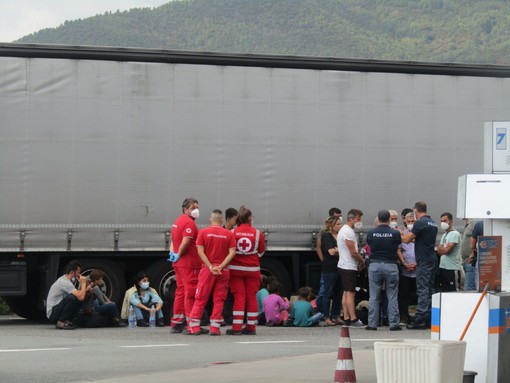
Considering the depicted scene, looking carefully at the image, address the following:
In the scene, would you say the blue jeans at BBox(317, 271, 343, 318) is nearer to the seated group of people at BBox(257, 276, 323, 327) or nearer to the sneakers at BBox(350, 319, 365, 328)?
the seated group of people at BBox(257, 276, 323, 327)

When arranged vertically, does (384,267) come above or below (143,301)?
above

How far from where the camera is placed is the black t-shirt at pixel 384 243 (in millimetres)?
18797

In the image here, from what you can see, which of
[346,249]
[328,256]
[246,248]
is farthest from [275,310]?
[246,248]

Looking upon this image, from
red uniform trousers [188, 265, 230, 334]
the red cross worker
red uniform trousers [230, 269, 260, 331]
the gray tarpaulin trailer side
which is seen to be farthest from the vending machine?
the gray tarpaulin trailer side

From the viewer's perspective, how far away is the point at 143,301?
19.7 metres

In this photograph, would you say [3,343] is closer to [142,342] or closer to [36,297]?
[142,342]

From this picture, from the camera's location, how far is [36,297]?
20.9 metres

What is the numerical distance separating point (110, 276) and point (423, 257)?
5223 mm

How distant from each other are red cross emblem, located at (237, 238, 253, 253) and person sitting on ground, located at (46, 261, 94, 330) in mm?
2647

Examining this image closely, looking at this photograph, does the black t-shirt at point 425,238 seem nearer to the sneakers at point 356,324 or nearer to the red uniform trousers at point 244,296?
the sneakers at point 356,324

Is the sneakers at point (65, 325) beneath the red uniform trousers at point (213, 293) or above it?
beneath

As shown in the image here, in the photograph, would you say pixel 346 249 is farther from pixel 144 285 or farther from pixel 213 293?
pixel 144 285

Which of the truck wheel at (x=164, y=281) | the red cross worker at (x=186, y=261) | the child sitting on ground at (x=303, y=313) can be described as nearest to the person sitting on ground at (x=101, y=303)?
the truck wheel at (x=164, y=281)

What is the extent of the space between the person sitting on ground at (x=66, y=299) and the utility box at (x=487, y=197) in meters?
8.37
